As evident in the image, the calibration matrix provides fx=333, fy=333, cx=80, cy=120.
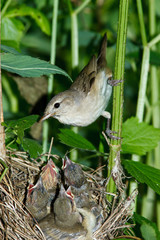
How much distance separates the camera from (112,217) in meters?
1.77

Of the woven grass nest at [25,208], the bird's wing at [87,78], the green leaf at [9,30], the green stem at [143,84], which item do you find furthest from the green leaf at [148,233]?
the green leaf at [9,30]

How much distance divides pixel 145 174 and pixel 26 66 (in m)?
0.78

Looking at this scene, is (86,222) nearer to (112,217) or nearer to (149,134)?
(112,217)

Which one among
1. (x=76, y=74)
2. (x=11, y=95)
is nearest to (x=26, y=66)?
(x=76, y=74)

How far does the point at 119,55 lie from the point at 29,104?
1509 mm

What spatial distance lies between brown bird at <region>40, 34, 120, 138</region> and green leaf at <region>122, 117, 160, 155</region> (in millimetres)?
215

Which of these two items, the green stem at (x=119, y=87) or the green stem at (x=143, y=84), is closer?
the green stem at (x=119, y=87)

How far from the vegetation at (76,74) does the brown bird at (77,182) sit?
0.38 feet

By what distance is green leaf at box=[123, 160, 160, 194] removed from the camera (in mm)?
1594

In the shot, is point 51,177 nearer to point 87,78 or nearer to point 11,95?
point 87,78

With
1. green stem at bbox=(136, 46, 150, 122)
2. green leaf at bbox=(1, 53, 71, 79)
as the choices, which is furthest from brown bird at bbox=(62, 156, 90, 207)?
green leaf at bbox=(1, 53, 71, 79)

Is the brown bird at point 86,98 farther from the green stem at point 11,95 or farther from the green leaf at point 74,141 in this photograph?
the green stem at point 11,95

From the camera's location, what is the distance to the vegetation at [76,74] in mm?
1529

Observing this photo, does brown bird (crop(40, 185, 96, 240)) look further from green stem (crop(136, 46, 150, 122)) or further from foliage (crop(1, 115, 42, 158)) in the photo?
green stem (crop(136, 46, 150, 122))
